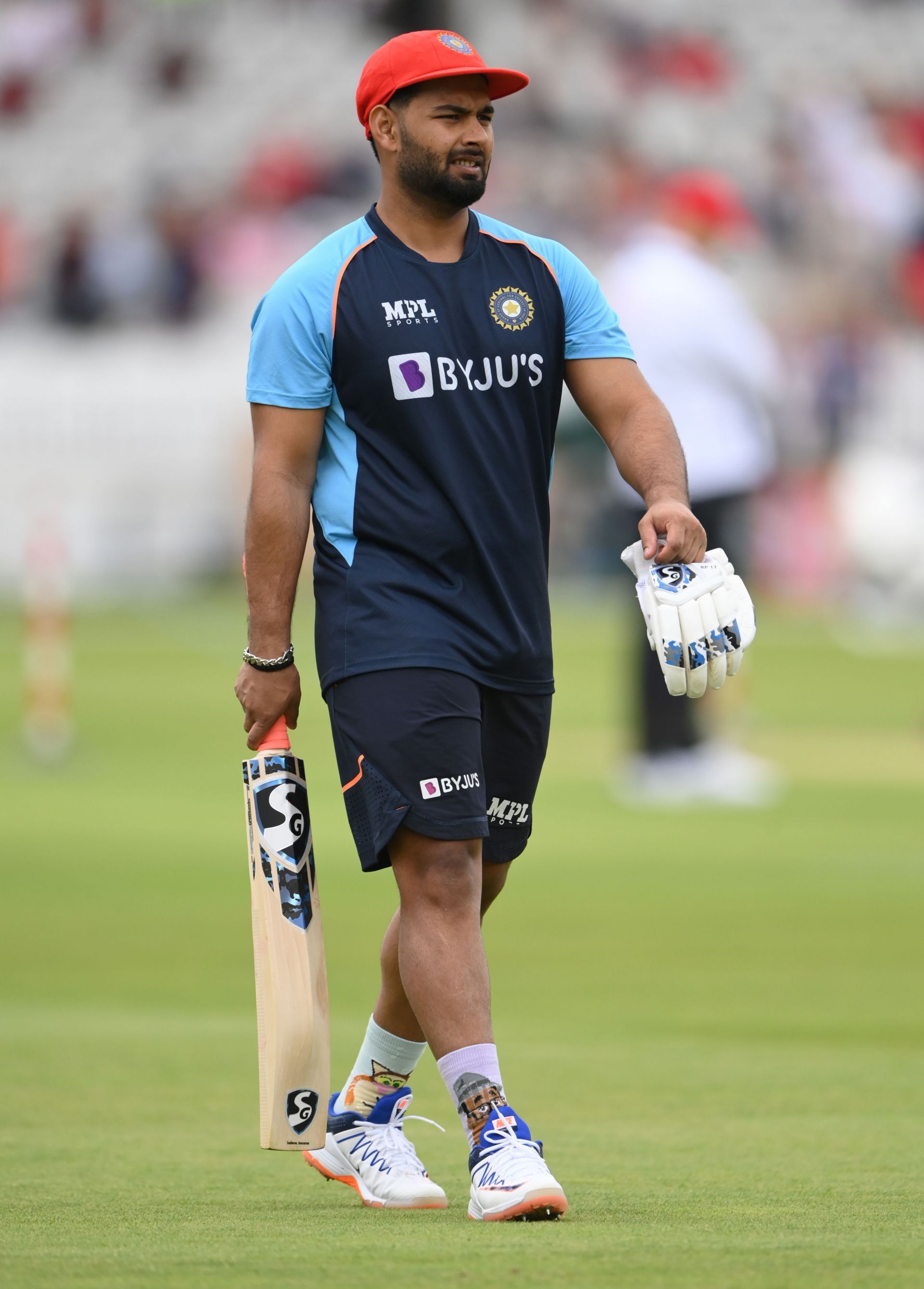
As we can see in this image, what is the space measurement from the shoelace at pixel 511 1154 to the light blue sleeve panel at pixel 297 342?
1489mm

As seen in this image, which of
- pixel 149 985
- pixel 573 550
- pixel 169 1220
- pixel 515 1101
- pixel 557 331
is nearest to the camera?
pixel 169 1220

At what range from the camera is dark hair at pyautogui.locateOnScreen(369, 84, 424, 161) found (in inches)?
184

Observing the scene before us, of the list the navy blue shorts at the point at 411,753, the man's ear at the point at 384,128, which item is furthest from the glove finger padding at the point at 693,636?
the man's ear at the point at 384,128

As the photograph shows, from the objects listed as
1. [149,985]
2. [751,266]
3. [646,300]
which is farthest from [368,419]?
[751,266]

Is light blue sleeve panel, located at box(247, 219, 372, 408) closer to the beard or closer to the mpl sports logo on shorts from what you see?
the beard

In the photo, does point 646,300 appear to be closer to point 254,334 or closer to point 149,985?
point 149,985

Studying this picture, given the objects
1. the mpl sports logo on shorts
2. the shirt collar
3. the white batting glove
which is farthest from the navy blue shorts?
the shirt collar

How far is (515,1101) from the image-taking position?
18.6 feet

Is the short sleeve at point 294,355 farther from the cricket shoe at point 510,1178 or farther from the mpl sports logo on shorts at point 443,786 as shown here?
the cricket shoe at point 510,1178

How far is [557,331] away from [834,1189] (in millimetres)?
1821

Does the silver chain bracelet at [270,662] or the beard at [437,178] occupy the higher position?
the beard at [437,178]

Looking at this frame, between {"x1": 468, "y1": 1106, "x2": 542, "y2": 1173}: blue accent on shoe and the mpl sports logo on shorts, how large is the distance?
0.62 m

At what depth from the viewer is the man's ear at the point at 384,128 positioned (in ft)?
15.5

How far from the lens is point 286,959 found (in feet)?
15.0
